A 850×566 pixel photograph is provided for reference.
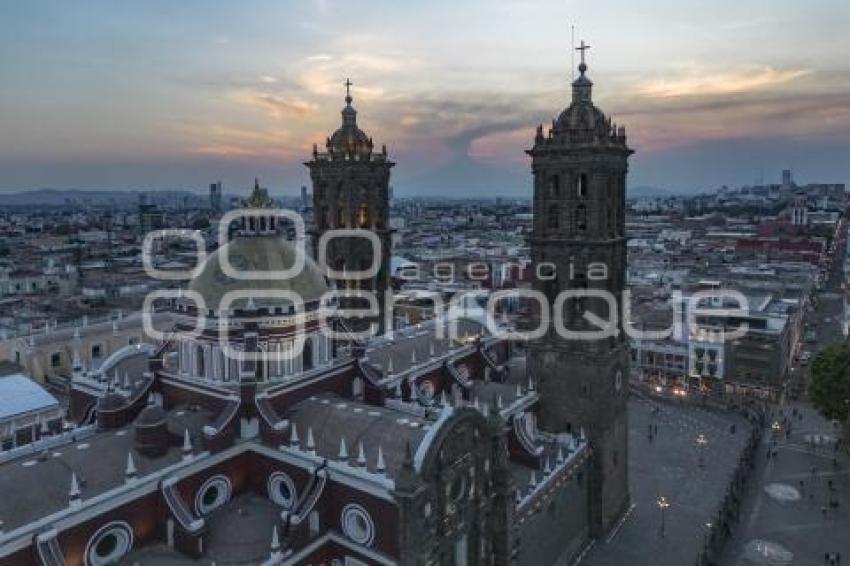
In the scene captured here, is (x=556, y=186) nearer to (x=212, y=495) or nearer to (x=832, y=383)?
(x=212, y=495)

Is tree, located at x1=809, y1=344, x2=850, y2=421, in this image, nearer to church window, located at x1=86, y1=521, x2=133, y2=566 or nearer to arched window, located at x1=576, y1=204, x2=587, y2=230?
arched window, located at x1=576, y1=204, x2=587, y2=230

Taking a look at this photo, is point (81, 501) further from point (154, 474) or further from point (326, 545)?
point (326, 545)

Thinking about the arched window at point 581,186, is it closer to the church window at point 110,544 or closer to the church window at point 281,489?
the church window at point 281,489

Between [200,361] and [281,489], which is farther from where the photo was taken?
[200,361]

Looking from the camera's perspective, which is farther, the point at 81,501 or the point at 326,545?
the point at 326,545

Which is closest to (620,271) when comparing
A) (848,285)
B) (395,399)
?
(395,399)

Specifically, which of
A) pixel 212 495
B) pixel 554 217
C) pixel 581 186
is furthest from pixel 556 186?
pixel 212 495
